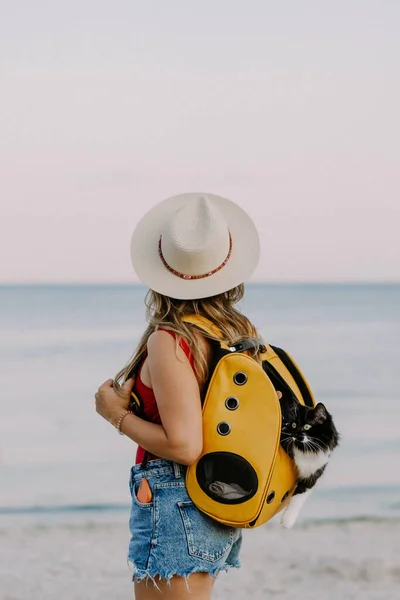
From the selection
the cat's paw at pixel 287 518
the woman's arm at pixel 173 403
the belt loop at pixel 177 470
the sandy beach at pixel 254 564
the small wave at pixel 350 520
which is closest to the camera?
the woman's arm at pixel 173 403

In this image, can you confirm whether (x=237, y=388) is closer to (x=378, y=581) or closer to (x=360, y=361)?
(x=378, y=581)

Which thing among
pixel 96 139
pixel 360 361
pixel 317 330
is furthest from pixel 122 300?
pixel 360 361

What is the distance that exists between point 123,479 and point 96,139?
67.1ft

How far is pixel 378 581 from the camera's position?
4.51 m

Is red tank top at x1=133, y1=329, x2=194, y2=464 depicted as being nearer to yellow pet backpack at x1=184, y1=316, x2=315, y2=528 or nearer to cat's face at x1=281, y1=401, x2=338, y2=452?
yellow pet backpack at x1=184, y1=316, x2=315, y2=528

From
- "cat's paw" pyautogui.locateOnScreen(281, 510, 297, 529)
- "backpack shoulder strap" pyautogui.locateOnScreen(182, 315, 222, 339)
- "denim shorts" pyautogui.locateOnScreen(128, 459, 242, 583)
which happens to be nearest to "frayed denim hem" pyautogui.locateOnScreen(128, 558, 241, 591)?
"denim shorts" pyautogui.locateOnScreen(128, 459, 242, 583)

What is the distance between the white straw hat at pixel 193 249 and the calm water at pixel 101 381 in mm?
4068

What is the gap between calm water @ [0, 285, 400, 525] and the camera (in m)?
7.09

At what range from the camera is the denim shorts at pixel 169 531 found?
2.33 metres

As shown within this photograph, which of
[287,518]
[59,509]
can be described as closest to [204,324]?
[287,518]

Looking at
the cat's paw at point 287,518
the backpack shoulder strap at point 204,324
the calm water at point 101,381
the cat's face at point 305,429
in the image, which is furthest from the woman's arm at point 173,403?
the calm water at point 101,381

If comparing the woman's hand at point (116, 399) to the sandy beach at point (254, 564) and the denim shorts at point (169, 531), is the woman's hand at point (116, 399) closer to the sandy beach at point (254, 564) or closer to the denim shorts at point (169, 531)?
the denim shorts at point (169, 531)

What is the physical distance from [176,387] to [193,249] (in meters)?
0.40

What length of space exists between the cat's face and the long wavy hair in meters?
0.18
